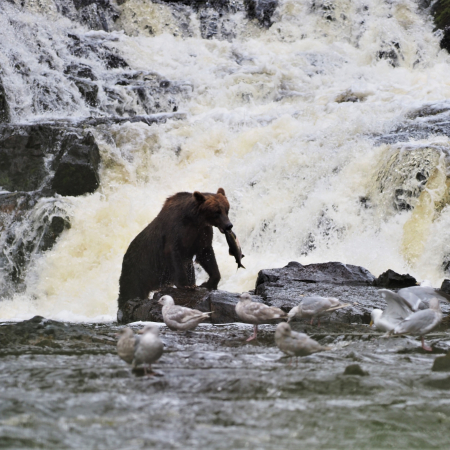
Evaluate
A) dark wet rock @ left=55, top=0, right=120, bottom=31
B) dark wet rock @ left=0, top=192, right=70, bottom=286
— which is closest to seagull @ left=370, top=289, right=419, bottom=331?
dark wet rock @ left=0, top=192, right=70, bottom=286

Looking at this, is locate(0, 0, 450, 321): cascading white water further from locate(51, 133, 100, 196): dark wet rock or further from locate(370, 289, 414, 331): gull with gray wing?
locate(370, 289, 414, 331): gull with gray wing

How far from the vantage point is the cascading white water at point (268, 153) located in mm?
12703

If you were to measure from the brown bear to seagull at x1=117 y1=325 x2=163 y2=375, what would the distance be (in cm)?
383

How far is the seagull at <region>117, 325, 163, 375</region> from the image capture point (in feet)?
13.1

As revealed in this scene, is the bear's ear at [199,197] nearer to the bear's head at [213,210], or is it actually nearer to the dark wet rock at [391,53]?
the bear's head at [213,210]

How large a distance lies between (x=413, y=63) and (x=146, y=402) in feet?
73.8

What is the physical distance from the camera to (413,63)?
76.9 feet

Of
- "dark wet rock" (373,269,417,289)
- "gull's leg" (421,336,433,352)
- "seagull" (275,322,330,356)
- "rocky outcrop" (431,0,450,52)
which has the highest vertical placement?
"rocky outcrop" (431,0,450,52)

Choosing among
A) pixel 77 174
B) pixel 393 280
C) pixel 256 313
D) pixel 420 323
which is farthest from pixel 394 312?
pixel 77 174

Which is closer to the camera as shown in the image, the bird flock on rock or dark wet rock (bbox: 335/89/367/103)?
the bird flock on rock

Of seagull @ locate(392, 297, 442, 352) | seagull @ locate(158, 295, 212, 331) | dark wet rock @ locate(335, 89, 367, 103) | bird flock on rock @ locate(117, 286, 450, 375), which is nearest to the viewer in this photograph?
bird flock on rock @ locate(117, 286, 450, 375)

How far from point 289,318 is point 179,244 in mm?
2731

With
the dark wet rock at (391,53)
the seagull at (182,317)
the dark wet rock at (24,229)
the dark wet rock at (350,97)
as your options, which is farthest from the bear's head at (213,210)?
the dark wet rock at (391,53)

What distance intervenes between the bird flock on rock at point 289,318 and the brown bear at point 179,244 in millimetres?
2128
